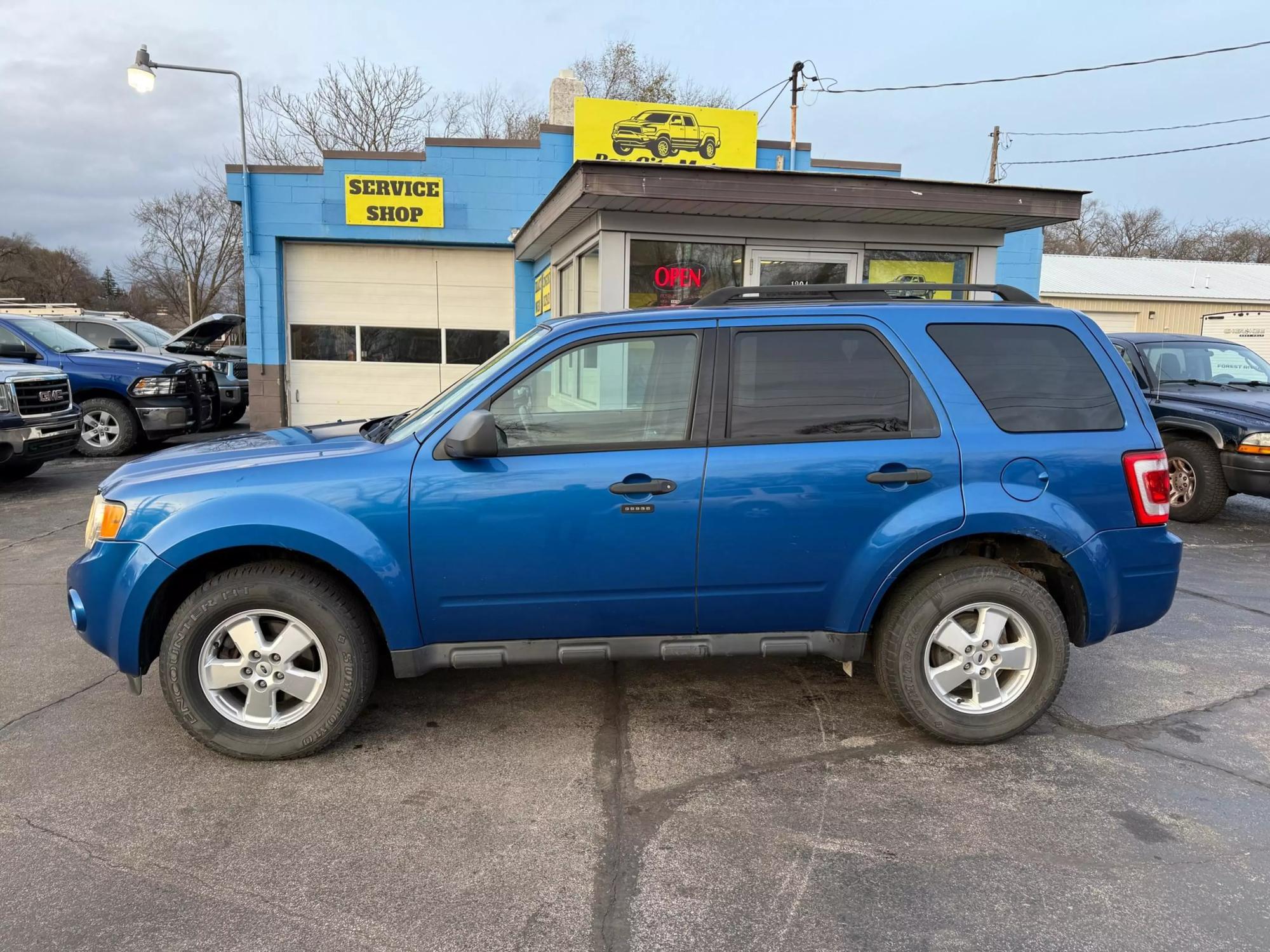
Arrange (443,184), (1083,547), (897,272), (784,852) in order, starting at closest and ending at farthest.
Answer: (784,852)
(1083,547)
(897,272)
(443,184)

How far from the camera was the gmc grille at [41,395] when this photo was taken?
8.38 meters

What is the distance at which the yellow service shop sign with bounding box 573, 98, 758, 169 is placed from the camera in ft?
41.2

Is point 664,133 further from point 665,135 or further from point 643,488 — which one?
point 643,488

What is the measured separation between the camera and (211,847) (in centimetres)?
281

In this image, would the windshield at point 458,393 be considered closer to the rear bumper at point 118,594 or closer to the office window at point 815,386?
the office window at point 815,386

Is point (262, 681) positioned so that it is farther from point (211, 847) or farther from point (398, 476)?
point (398, 476)

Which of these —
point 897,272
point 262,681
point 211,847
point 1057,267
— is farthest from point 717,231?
point 1057,267

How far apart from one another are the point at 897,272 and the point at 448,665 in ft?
24.7

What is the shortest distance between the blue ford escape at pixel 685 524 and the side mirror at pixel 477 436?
12 millimetres

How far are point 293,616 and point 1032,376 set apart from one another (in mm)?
3272

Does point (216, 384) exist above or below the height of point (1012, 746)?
above

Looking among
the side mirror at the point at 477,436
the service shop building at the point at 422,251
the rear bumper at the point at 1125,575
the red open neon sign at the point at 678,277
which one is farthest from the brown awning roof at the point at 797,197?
the rear bumper at the point at 1125,575

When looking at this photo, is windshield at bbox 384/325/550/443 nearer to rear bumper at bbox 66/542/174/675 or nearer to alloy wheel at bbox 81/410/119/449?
rear bumper at bbox 66/542/174/675

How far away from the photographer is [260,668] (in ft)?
10.9
